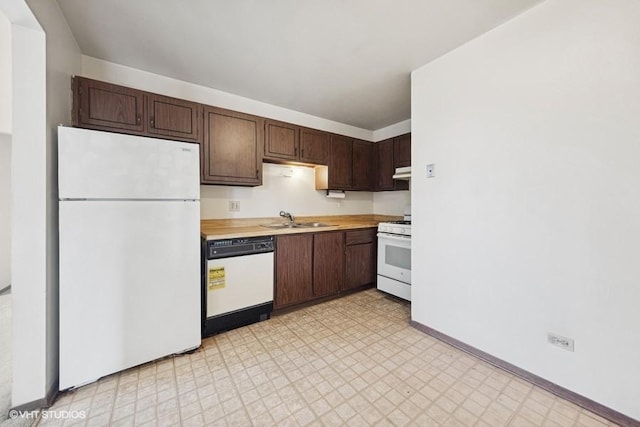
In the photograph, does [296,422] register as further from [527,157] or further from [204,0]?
[204,0]

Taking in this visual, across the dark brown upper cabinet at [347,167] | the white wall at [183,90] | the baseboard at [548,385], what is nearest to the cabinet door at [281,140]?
the white wall at [183,90]

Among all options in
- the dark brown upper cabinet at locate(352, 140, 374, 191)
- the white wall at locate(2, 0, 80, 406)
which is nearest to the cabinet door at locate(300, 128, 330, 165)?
the dark brown upper cabinet at locate(352, 140, 374, 191)

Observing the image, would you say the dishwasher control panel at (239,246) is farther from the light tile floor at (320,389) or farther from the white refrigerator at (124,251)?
the light tile floor at (320,389)

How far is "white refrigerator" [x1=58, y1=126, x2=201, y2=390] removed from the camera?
4.85 feet

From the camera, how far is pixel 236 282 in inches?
88.0

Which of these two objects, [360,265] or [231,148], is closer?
[231,148]

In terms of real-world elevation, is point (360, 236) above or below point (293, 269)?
→ above

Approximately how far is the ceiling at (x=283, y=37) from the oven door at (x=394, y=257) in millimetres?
1640

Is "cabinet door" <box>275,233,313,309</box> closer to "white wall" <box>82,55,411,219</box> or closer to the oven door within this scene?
"white wall" <box>82,55,411,219</box>

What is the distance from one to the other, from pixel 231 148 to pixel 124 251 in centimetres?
136

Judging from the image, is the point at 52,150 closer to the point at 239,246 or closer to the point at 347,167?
the point at 239,246

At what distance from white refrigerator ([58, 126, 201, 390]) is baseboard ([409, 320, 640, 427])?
2034mm

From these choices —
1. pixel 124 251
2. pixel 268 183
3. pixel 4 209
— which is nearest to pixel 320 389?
pixel 124 251

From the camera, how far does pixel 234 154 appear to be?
2580 mm
